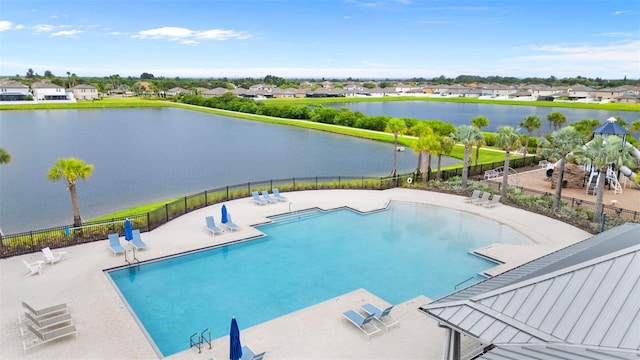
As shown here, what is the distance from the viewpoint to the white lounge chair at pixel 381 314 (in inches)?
488

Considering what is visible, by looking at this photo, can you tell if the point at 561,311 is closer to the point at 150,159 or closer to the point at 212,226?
the point at 212,226

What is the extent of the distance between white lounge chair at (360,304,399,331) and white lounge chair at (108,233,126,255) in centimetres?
1057

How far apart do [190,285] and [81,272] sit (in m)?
4.16

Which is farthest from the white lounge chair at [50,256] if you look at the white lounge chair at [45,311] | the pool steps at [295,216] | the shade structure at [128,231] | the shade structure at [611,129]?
the shade structure at [611,129]

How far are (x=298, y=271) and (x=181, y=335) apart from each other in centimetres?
548

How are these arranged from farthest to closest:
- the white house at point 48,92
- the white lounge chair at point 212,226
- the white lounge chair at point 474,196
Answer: the white house at point 48,92
the white lounge chair at point 474,196
the white lounge chair at point 212,226

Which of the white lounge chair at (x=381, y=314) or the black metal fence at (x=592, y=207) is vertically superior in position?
the black metal fence at (x=592, y=207)

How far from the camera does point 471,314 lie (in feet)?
25.5

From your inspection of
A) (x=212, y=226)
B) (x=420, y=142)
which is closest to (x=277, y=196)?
(x=212, y=226)

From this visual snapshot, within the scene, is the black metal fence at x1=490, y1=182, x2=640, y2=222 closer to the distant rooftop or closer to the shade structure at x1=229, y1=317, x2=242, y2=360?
the distant rooftop

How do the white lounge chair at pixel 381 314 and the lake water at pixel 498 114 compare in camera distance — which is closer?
the white lounge chair at pixel 381 314

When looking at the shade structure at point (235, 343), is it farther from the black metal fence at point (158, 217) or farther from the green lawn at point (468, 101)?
the green lawn at point (468, 101)

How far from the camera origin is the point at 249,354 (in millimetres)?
10695

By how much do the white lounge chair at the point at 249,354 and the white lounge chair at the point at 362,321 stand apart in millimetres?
2912
